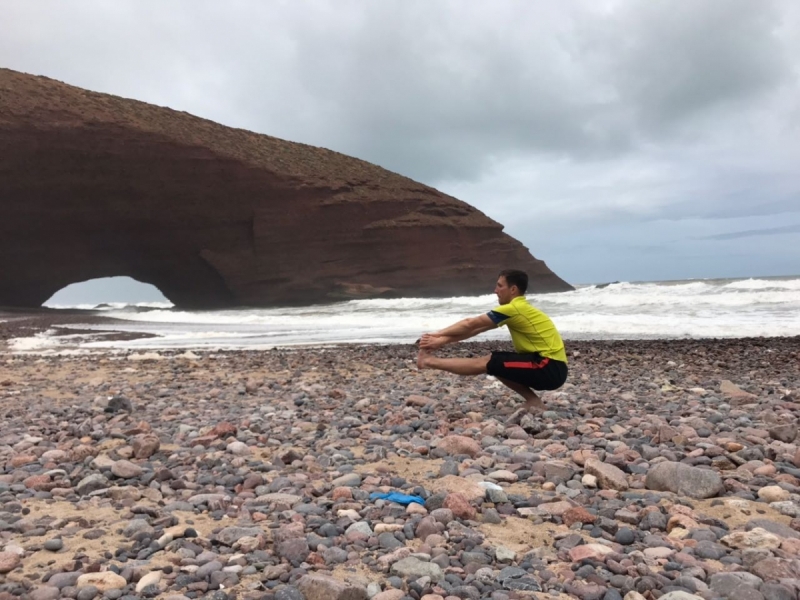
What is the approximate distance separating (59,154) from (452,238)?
25802 millimetres

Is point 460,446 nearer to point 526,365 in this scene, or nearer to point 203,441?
point 526,365

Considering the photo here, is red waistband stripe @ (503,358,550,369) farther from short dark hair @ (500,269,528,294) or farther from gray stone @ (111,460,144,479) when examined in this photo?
gray stone @ (111,460,144,479)

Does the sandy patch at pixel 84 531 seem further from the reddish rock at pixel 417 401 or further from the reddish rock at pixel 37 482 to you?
the reddish rock at pixel 417 401

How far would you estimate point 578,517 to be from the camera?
8.29ft

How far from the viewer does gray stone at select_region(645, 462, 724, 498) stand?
9.21 feet

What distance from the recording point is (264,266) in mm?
40531

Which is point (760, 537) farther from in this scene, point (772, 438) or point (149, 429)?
point (149, 429)

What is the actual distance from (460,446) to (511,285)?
156 cm

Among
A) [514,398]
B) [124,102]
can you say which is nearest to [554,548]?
[514,398]

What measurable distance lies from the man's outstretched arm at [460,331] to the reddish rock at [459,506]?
193 cm

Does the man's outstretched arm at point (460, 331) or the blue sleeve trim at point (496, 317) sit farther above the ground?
the blue sleeve trim at point (496, 317)

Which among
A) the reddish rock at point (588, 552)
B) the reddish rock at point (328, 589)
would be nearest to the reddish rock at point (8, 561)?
the reddish rock at point (328, 589)

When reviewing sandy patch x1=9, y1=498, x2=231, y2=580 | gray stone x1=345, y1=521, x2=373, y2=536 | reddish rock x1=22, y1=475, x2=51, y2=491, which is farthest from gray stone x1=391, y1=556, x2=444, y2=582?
reddish rock x1=22, y1=475, x2=51, y2=491

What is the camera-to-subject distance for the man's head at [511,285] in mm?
4750
